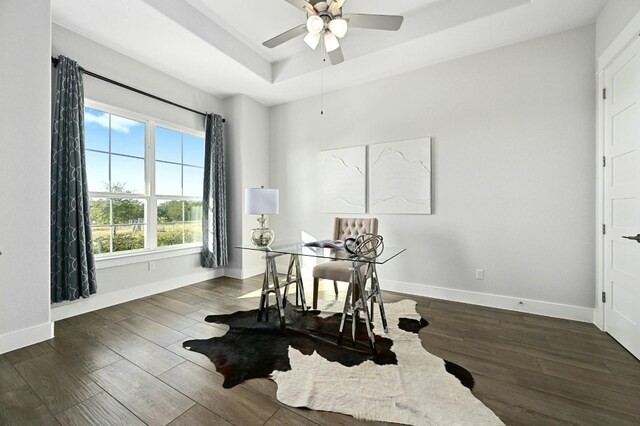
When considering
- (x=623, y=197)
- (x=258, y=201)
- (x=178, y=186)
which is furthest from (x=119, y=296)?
(x=623, y=197)

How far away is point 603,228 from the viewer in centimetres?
242

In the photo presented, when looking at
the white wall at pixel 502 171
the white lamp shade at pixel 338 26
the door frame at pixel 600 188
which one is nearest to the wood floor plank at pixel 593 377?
the door frame at pixel 600 188

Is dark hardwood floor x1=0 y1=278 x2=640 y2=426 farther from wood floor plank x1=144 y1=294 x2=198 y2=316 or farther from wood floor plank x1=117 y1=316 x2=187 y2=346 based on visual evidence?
wood floor plank x1=144 y1=294 x2=198 y2=316

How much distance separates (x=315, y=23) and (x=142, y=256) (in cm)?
312

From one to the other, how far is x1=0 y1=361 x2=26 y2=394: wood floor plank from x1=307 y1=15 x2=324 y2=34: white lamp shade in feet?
9.79

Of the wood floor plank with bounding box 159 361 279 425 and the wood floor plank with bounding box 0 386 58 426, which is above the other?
the wood floor plank with bounding box 159 361 279 425

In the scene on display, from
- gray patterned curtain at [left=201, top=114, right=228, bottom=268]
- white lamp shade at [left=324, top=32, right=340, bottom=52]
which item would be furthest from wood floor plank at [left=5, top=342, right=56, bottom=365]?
white lamp shade at [left=324, top=32, right=340, bottom=52]

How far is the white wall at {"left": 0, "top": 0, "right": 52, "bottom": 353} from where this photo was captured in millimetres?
2051

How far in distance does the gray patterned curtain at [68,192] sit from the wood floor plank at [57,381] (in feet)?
2.74

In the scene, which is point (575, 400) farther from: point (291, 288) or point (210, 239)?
point (210, 239)

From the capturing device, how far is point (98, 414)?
1.44m

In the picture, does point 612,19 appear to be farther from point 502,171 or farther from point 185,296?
point 185,296

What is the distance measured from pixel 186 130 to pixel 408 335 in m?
3.73

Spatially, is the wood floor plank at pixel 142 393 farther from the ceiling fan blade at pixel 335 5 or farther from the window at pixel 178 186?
the ceiling fan blade at pixel 335 5
